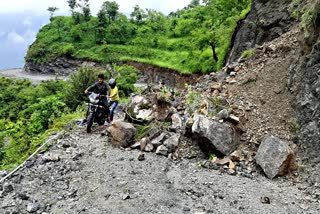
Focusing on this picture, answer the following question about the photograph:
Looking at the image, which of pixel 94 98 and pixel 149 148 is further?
pixel 94 98

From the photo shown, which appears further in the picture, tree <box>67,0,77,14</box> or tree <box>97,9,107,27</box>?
tree <box>67,0,77,14</box>

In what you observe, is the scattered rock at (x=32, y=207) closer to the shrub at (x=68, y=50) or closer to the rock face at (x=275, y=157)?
the rock face at (x=275, y=157)

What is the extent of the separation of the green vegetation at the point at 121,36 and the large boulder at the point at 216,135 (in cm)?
3785

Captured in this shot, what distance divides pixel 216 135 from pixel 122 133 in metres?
2.84

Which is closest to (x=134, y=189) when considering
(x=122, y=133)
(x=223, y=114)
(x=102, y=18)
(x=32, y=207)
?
(x=32, y=207)

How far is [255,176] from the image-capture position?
30.6ft

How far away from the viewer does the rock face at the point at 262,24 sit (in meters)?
19.0

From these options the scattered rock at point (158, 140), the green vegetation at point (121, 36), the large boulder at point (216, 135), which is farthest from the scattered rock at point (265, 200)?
the green vegetation at point (121, 36)

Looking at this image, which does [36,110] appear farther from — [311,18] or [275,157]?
[311,18]

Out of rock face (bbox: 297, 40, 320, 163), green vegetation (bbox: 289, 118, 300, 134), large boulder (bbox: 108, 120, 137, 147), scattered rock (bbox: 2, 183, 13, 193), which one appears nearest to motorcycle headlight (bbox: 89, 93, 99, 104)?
large boulder (bbox: 108, 120, 137, 147)

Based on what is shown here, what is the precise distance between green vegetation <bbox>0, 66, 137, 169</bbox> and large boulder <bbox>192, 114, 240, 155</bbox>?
5091mm

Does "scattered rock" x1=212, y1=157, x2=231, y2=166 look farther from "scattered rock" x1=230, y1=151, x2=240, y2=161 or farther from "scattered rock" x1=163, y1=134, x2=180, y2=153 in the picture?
"scattered rock" x1=163, y1=134, x2=180, y2=153

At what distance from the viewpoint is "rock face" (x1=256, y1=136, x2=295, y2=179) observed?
9.23m

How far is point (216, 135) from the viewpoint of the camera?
10.3m
